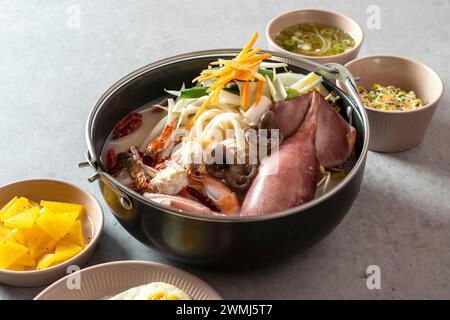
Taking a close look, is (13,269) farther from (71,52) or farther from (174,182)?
(71,52)

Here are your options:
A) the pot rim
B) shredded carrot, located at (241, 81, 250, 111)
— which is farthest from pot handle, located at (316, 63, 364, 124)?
shredded carrot, located at (241, 81, 250, 111)

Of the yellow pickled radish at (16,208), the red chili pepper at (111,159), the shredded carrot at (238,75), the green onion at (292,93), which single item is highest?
the shredded carrot at (238,75)

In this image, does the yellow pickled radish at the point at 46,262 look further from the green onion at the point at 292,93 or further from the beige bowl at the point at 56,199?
the green onion at the point at 292,93

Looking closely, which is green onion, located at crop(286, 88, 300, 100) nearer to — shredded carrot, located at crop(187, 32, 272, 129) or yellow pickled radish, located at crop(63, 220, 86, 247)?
shredded carrot, located at crop(187, 32, 272, 129)

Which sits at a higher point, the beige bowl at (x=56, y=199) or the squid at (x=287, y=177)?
the squid at (x=287, y=177)

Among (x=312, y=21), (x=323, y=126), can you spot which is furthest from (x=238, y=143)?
(x=312, y=21)

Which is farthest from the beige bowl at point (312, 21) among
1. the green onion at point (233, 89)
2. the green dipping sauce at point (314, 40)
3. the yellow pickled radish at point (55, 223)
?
the yellow pickled radish at point (55, 223)

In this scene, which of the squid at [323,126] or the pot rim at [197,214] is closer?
the pot rim at [197,214]
